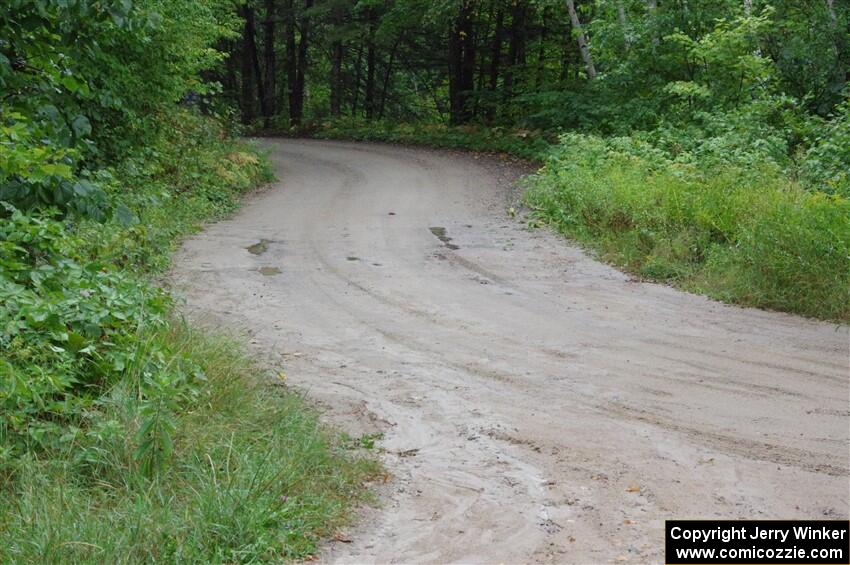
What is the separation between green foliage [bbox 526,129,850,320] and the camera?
1001 cm

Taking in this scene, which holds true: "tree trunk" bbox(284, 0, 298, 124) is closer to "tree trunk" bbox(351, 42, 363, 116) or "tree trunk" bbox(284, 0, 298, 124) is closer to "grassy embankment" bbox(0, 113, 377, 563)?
"tree trunk" bbox(351, 42, 363, 116)

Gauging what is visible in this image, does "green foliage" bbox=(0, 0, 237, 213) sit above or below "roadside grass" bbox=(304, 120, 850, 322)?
above

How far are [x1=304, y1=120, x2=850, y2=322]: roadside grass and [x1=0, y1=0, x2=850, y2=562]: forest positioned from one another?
0.04 meters

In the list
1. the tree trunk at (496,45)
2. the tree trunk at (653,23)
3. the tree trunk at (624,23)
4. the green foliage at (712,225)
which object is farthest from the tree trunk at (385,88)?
the green foliage at (712,225)

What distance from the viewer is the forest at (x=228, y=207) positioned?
4.89m

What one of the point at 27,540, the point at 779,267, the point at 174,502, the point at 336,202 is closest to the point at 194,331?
the point at 174,502

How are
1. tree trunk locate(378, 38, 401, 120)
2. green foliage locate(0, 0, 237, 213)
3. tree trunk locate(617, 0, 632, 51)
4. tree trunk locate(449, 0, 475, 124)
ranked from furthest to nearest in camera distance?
1. tree trunk locate(378, 38, 401, 120)
2. tree trunk locate(449, 0, 475, 124)
3. tree trunk locate(617, 0, 632, 51)
4. green foliage locate(0, 0, 237, 213)

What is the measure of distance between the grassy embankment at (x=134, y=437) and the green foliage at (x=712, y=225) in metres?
6.12

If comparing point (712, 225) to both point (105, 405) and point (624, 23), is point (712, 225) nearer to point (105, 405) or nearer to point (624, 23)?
point (105, 405)

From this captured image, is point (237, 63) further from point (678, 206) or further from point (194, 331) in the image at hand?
point (194, 331)

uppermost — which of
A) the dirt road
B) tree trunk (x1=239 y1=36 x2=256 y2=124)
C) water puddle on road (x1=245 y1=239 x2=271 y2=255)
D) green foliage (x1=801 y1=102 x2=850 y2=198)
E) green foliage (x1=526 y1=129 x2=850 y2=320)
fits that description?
tree trunk (x1=239 y1=36 x2=256 y2=124)

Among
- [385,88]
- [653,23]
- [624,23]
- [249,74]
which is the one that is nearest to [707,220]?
[653,23]

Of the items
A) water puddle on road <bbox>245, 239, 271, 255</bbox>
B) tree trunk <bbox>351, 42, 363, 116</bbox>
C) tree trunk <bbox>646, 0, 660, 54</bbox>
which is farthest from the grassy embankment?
tree trunk <bbox>351, 42, 363, 116</bbox>

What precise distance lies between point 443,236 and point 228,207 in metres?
5.00
